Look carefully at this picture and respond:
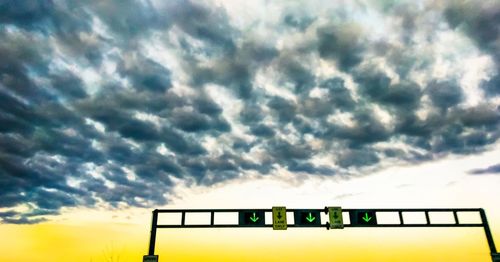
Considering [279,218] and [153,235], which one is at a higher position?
[279,218]

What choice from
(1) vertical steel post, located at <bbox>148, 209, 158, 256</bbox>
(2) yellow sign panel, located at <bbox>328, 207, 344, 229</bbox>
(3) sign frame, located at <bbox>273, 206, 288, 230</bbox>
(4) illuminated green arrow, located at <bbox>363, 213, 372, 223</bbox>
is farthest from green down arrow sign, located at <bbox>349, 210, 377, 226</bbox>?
(1) vertical steel post, located at <bbox>148, 209, 158, 256</bbox>

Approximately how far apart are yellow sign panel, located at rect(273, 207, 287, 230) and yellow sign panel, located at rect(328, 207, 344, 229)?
2.74 metres

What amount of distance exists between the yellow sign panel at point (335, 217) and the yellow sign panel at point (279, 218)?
274cm

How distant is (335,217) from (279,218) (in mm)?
3304

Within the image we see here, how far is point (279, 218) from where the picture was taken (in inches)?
781

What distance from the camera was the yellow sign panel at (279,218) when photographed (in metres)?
19.7

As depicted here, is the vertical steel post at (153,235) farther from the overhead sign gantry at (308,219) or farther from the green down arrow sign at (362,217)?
the green down arrow sign at (362,217)

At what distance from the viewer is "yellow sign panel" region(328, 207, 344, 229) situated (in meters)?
20.0

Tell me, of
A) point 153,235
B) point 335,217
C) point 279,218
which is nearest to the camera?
point 153,235

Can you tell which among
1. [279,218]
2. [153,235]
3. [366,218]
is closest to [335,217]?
[366,218]

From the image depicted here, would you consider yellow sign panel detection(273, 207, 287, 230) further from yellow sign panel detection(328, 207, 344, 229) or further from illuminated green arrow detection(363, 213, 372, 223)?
illuminated green arrow detection(363, 213, 372, 223)

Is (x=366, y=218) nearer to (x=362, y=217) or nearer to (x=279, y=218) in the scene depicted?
(x=362, y=217)

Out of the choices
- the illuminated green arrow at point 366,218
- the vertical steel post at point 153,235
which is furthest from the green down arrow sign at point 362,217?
the vertical steel post at point 153,235

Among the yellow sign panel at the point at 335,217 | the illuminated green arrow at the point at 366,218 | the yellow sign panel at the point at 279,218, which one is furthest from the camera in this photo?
the illuminated green arrow at the point at 366,218
